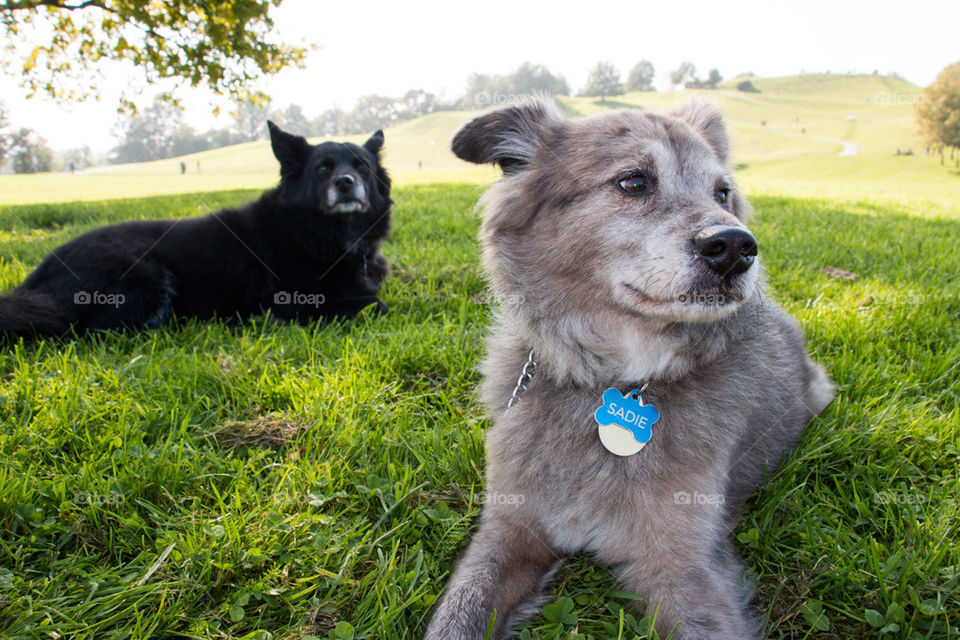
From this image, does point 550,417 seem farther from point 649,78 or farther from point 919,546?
point 649,78

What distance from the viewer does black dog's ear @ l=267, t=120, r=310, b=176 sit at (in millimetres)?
5496

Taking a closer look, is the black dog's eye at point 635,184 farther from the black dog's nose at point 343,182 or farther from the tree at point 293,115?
the tree at point 293,115

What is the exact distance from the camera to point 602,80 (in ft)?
344

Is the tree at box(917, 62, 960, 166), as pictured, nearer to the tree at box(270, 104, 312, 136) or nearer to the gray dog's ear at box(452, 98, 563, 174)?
the gray dog's ear at box(452, 98, 563, 174)

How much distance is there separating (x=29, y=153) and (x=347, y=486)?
73.5 metres

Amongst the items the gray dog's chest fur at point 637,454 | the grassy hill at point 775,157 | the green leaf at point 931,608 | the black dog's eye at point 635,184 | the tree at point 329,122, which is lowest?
the green leaf at point 931,608

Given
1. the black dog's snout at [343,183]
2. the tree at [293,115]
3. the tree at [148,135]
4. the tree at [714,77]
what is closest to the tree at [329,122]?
the tree at [293,115]

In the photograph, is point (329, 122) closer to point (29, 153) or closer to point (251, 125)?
point (251, 125)

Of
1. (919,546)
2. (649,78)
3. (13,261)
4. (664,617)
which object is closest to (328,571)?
(664,617)

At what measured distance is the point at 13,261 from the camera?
5887 mm

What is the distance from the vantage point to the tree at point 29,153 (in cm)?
5237

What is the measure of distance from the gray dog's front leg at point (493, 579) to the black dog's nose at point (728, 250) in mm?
1215

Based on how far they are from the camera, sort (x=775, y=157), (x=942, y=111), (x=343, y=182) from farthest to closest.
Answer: (x=942, y=111), (x=775, y=157), (x=343, y=182)

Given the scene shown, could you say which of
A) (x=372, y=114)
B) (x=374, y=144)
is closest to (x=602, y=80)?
(x=372, y=114)
